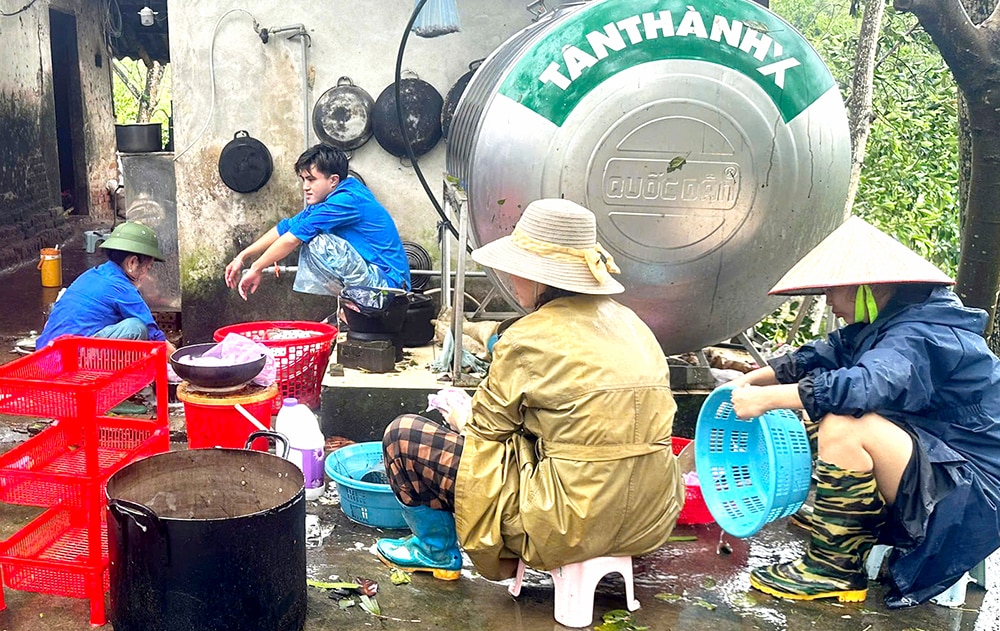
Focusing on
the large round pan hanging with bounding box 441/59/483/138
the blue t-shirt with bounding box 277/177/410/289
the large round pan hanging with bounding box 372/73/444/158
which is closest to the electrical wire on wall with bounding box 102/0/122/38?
the large round pan hanging with bounding box 372/73/444/158

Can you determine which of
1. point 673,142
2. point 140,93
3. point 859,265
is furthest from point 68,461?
point 140,93

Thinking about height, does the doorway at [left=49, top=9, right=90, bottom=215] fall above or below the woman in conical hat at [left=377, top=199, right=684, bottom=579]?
above

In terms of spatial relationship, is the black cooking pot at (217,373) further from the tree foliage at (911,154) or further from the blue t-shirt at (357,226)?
the tree foliage at (911,154)

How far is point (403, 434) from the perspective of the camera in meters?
3.30

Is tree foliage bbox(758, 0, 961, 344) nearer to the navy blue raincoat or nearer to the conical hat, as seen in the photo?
the conical hat

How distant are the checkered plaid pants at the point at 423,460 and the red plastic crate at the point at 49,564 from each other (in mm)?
1045

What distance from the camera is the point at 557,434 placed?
305cm

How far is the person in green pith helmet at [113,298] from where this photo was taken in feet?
16.1

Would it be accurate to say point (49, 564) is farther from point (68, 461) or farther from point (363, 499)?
point (363, 499)

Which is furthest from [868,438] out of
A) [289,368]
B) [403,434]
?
[289,368]

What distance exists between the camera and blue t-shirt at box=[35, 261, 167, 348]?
Answer: 4.92 m

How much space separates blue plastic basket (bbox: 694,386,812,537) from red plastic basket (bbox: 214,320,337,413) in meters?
2.14

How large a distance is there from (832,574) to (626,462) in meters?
1.07

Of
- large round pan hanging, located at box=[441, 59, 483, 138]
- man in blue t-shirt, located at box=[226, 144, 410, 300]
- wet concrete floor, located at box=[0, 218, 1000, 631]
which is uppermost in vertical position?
large round pan hanging, located at box=[441, 59, 483, 138]
